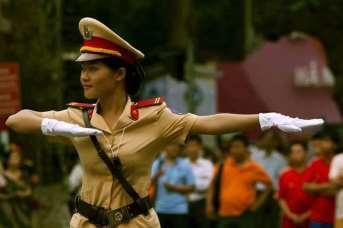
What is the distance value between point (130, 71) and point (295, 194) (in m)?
7.21

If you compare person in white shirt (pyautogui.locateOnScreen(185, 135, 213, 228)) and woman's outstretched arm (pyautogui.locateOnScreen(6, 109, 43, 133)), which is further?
person in white shirt (pyautogui.locateOnScreen(185, 135, 213, 228))

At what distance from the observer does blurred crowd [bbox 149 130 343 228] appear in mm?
14344

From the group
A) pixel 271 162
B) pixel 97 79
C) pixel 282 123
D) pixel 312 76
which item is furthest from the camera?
pixel 312 76

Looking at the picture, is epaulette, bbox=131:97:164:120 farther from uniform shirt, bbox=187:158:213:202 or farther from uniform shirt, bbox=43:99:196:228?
uniform shirt, bbox=187:158:213:202

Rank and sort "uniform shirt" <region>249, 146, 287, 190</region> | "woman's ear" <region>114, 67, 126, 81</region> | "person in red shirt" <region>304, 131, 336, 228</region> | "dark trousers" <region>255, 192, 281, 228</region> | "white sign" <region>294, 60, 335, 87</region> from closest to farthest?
"woman's ear" <region>114, 67, 126, 81</region>, "person in red shirt" <region>304, 131, 336, 228</region>, "dark trousers" <region>255, 192, 281, 228</region>, "uniform shirt" <region>249, 146, 287, 190</region>, "white sign" <region>294, 60, 335, 87</region>

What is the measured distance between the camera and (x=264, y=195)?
15906 mm

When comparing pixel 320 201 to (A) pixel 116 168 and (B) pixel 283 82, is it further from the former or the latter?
(B) pixel 283 82

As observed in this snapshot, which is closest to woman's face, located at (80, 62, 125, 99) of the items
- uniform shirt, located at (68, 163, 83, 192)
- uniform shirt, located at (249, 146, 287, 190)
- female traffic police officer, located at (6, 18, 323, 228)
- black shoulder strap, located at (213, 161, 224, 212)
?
female traffic police officer, located at (6, 18, 323, 228)

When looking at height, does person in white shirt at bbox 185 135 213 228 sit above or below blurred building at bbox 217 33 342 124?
above

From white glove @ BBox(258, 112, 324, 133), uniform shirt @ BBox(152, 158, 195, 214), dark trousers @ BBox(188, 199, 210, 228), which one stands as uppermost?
white glove @ BBox(258, 112, 324, 133)

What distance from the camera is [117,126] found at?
25.3 feet

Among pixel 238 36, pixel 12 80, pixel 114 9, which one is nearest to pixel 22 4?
pixel 12 80

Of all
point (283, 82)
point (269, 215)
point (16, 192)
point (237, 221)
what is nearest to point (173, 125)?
point (237, 221)

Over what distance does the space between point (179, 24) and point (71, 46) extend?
364 cm
